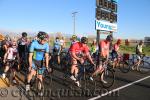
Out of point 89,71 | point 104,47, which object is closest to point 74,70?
point 89,71

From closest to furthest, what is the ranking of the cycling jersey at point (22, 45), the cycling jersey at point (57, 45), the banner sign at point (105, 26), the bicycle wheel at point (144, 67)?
the cycling jersey at point (22, 45) < the bicycle wheel at point (144, 67) < the cycling jersey at point (57, 45) < the banner sign at point (105, 26)

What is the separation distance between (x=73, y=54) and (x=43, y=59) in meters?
2.09

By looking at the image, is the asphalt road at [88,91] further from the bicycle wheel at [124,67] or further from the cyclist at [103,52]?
the bicycle wheel at [124,67]

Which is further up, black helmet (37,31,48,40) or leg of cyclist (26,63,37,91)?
black helmet (37,31,48,40)

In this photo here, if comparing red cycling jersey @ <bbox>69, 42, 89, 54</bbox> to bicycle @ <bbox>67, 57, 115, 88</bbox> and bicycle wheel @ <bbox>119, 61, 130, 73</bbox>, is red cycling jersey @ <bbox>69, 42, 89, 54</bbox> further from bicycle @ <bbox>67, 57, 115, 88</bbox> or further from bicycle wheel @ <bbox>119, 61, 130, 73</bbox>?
bicycle wheel @ <bbox>119, 61, 130, 73</bbox>

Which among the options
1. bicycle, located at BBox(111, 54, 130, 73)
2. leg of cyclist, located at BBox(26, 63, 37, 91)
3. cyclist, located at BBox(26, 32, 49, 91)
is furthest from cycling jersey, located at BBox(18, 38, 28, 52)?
bicycle, located at BBox(111, 54, 130, 73)

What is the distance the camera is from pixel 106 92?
30.2 feet

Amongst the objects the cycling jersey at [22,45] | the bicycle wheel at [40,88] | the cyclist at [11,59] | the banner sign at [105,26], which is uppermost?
the banner sign at [105,26]

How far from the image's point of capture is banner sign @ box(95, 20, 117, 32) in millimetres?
17422

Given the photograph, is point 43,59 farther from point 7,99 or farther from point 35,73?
point 7,99

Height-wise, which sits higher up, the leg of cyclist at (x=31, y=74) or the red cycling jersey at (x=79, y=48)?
the red cycling jersey at (x=79, y=48)

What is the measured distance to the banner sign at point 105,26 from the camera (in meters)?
17.4

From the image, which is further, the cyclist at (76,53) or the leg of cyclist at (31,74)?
the cyclist at (76,53)
